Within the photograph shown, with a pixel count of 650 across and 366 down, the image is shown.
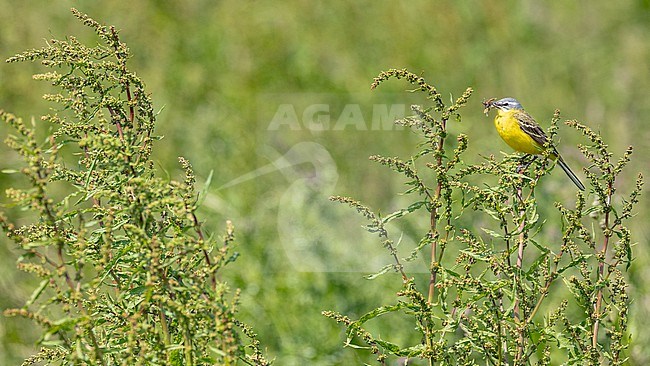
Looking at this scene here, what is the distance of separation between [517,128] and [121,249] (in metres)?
1.48

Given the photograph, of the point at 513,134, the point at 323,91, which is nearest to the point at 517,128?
the point at 513,134

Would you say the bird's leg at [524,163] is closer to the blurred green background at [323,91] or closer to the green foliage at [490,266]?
the green foliage at [490,266]

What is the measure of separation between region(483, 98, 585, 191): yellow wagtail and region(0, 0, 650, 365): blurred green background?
1.94 meters

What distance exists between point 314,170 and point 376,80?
4.83 m

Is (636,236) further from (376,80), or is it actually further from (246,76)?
(246,76)

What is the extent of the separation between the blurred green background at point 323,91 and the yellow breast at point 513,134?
1943mm

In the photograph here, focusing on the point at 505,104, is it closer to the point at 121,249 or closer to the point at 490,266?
the point at 490,266

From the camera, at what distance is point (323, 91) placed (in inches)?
323

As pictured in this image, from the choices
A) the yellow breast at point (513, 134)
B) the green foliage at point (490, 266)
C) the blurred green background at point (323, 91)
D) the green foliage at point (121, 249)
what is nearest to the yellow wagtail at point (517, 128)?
the yellow breast at point (513, 134)

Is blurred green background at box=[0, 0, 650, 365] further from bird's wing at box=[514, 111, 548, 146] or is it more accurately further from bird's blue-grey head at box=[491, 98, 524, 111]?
bird's wing at box=[514, 111, 548, 146]

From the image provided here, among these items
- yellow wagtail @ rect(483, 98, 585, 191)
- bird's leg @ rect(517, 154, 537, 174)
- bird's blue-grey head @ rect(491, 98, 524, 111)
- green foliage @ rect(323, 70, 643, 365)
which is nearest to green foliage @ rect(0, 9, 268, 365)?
green foliage @ rect(323, 70, 643, 365)

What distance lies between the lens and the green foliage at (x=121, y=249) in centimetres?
154

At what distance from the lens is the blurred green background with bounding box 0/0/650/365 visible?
5344 millimetres

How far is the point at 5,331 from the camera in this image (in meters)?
4.60
